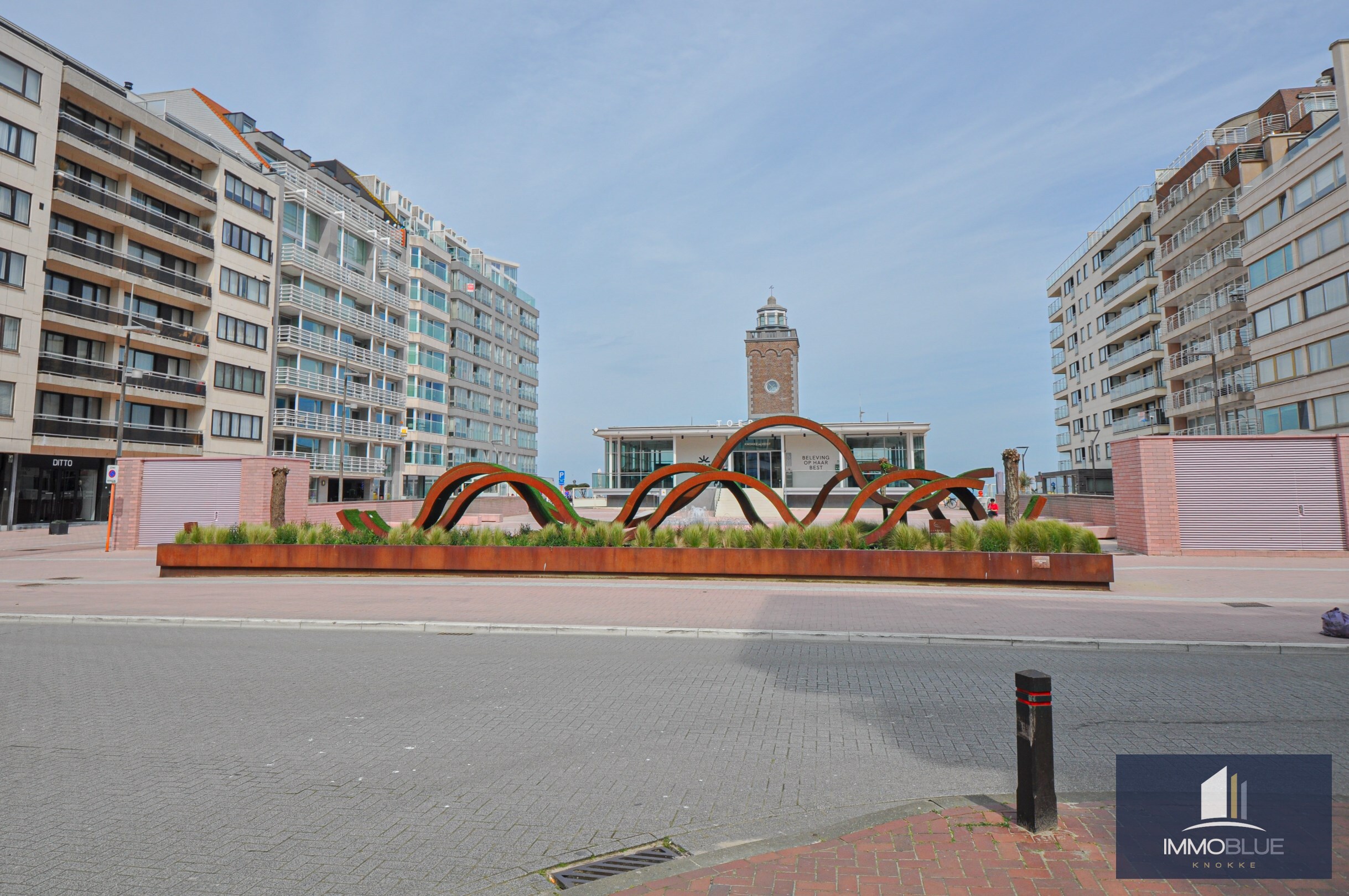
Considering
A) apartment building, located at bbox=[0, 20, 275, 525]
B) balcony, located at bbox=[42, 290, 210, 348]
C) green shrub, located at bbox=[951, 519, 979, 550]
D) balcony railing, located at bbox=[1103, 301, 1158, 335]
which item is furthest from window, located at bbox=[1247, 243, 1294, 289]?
balcony, located at bbox=[42, 290, 210, 348]

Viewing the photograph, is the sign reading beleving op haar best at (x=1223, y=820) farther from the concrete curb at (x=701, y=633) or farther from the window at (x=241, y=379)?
the window at (x=241, y=379)

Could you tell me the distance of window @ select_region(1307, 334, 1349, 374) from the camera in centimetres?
3388

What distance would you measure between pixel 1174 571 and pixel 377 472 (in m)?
51.4

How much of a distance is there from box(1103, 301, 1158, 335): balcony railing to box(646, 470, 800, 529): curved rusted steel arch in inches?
1873

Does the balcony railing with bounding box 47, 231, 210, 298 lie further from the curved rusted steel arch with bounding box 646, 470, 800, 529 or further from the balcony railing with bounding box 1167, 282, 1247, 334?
the balcony railing with bounding box 1167, 282, 1247, 334

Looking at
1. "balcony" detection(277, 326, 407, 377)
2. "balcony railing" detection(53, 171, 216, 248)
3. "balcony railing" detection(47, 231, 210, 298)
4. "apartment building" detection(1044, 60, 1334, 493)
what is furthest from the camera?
"balcony" detection(277, 326, 407, 377)

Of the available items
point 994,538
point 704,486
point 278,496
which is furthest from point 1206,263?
point 278,496

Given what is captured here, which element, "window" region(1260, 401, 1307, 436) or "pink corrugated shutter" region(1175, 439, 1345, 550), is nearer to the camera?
"pink corrugated shutter" region(1175, 439, 1345, 550)

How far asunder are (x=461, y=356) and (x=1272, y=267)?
200 feet

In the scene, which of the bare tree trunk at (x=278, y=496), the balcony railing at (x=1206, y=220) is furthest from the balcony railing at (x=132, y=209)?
the balcony railing at (x=1206, y=220)

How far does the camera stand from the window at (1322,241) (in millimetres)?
33594

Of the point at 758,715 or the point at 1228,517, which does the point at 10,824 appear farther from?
the point at 1228,517

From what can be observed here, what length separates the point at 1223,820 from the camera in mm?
3910

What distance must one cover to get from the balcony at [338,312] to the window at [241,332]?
2991mm
